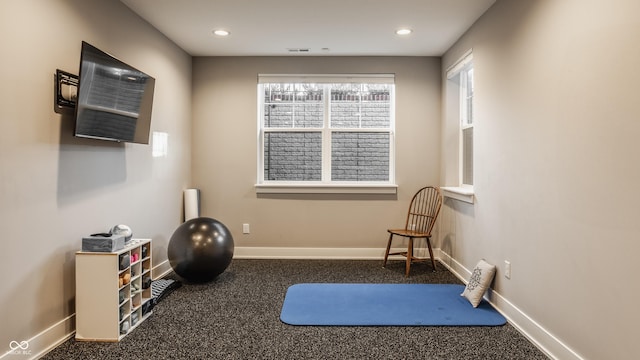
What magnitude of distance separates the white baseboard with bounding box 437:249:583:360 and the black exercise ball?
2332mm

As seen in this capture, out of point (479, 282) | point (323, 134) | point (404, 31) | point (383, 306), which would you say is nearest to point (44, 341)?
point (383, 306)

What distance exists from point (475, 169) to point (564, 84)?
4.49 feet

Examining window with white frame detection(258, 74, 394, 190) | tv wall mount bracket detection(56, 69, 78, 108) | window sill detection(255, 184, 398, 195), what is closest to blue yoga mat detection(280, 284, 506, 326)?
window sill detection(255, 184, 398, 195)

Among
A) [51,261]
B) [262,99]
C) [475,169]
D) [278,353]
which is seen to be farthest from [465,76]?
[51,261]

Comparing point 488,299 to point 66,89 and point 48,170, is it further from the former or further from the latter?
point 66,89

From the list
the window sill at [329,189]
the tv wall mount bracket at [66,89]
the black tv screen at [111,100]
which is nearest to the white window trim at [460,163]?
the window sill at [329,189]

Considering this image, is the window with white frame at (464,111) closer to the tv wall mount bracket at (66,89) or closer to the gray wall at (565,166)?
the gray wall at (565,166)

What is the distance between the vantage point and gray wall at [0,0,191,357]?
207cm

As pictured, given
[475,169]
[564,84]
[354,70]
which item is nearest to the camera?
[564,84]

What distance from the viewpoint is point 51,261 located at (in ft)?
7.76

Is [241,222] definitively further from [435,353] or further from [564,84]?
[564,84]

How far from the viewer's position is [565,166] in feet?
7.08

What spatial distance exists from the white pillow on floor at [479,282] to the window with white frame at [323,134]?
1887 millimetres

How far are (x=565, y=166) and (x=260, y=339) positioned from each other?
6.88ft
